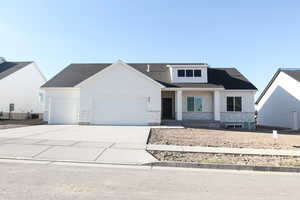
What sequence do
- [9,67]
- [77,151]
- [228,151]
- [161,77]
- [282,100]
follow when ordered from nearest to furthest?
[77,151] < [228,151] < [161,77] < [282,100] < [9,67]

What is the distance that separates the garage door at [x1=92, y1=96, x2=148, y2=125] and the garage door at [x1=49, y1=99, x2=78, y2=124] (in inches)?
87.4

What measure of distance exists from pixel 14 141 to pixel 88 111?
8179mm

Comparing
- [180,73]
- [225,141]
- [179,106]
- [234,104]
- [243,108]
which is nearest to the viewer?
[225,141]

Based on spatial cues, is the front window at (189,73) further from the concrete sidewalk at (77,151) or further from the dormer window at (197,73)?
the concrete sidewalk at (77,151)

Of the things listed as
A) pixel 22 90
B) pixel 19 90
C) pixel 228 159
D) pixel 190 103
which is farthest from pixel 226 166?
pixel 22 90

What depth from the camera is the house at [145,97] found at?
56.2ft

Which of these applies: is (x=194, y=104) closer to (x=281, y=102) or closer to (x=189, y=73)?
(x=189, y=73)

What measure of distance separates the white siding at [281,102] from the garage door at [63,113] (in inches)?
846

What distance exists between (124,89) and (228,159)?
11792 mm

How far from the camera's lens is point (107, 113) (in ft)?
56.3

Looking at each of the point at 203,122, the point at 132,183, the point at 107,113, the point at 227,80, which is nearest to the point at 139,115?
the point at 107,113

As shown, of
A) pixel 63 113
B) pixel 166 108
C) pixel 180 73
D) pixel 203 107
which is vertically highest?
pixel 180 73

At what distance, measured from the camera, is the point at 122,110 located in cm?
1722

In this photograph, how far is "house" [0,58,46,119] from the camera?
2461cm
